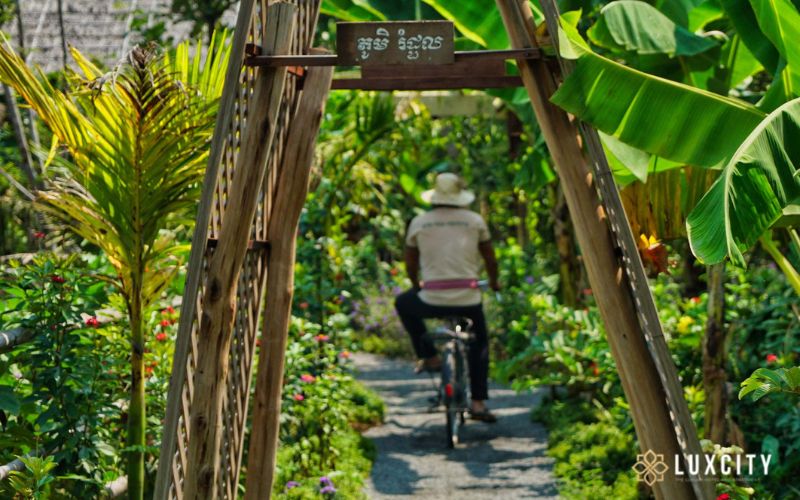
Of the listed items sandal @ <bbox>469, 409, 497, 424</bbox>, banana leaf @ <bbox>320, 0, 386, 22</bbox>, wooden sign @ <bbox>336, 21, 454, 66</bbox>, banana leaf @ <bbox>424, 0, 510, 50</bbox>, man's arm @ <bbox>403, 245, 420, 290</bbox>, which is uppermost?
banana leaf @ <bbox>320, 0, 386, 22</bbox>

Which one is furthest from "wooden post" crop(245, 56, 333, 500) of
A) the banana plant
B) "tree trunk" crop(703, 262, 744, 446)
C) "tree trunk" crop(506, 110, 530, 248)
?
"tree trunk" crop(506, 110, 530, 248)

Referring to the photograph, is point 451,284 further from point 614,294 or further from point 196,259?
point 196,259

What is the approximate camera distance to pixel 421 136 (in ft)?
48.1

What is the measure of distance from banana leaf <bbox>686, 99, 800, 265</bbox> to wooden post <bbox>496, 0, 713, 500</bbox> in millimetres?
692

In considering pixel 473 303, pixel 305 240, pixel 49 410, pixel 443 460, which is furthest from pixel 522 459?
pixel 49 410

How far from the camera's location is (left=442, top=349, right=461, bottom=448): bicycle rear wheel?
8062mm

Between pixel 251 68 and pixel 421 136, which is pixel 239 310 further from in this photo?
pixel 421 136

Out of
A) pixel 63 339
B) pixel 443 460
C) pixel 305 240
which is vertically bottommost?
pixel 443 460

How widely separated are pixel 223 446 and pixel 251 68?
5.24ft

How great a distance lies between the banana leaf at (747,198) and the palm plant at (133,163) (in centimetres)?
228

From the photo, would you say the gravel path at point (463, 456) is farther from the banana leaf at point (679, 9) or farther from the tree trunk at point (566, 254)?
the banana leaf at point (679, 9)

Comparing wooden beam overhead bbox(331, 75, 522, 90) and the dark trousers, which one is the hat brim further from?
wooden beam overhead bbox(331, 75, 522, 90)

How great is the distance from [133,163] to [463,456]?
3971mm

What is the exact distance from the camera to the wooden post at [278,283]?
203 inches
